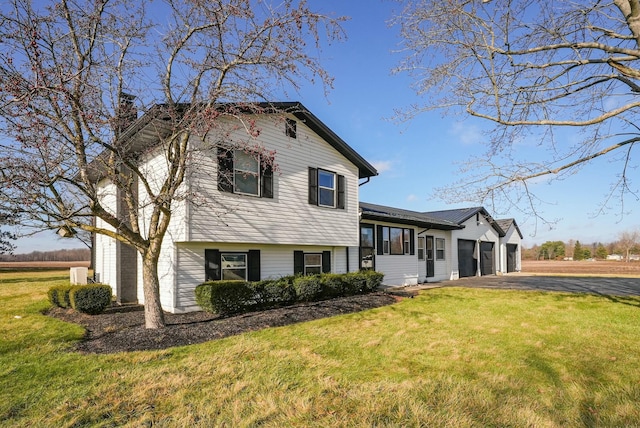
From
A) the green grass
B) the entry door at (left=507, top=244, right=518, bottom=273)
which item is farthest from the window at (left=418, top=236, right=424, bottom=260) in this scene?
the entry door at (left=507, top=244, right=518, bottom=273)

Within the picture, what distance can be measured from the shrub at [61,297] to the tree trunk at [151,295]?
3942 millimetres

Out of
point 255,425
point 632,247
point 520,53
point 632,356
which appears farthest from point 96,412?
point 632,247

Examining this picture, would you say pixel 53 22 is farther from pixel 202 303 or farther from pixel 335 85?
pixel 202 303

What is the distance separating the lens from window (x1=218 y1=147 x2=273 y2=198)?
10.2 metres

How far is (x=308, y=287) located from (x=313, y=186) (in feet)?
11.9

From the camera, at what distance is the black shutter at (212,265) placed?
34.4 ft

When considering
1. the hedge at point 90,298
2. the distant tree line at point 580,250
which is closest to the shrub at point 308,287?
the hedge at point 90,298

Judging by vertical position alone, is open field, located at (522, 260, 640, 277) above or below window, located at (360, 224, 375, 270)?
below

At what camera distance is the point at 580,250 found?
201 ft

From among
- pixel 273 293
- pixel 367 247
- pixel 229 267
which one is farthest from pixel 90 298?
pixel 367 247

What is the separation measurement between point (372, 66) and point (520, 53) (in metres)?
3.30

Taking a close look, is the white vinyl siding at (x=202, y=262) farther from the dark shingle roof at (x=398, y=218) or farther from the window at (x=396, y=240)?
the window at (x=396, y=240)

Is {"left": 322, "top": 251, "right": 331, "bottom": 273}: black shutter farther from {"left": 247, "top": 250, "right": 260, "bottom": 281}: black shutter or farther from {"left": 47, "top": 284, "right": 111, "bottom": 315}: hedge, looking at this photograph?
{"left": 47, "top": 284, "right": 111, "bottom": 315}: hedge

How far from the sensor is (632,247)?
56.1 meters
